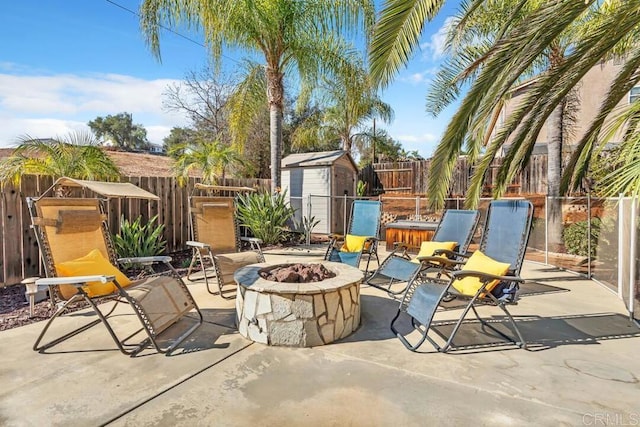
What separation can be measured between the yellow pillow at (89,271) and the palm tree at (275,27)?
5.95 m

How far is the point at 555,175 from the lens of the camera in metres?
7.55

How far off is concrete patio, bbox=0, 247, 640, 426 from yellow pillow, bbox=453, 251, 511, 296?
40 centimetres

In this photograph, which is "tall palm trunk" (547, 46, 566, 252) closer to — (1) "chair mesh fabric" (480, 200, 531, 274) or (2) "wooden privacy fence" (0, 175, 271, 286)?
(1) "chair mesh fabric" (480, 200, 531, 274)

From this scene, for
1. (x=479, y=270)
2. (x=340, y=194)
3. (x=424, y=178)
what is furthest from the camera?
(x=424, y=178)

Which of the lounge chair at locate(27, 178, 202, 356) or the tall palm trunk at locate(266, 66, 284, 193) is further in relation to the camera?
the tall palm trunk at locate(266, 66, 284, 193)

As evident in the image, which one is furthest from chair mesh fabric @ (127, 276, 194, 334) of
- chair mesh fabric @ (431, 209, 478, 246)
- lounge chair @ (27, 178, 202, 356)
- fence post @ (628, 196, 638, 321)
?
fence post @ (628, 196, 638, 321)

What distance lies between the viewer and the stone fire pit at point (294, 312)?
2994mm

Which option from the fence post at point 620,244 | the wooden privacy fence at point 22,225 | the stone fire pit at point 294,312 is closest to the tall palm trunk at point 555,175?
the fence post at point 620,244

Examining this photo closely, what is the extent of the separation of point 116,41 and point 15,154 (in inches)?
251

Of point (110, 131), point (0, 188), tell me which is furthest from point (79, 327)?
point (110, 131)

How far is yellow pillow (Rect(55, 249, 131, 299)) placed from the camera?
313cm

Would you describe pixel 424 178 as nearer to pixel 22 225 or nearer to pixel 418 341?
pixel 418 341

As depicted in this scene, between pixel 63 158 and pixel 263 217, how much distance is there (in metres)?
4.04

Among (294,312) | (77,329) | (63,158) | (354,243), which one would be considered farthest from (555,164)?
(63,158)
